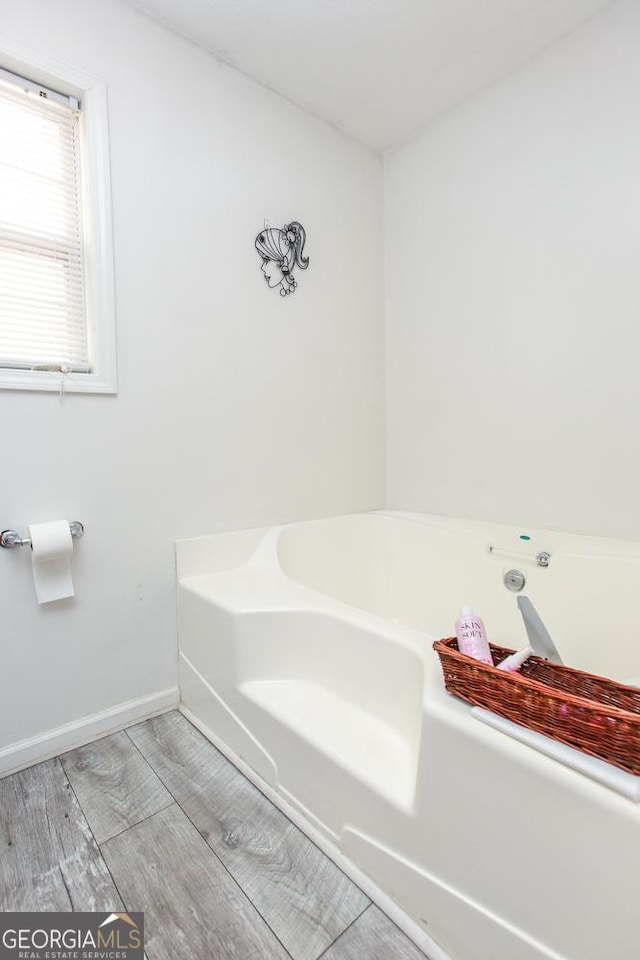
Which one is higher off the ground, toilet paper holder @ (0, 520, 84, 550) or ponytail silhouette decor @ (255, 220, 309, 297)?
ponytail silhouette decor @ (255, 220, 309, 297)

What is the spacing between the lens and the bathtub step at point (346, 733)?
3.05 feet

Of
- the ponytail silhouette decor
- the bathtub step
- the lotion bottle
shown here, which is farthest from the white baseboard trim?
the ponytail silhouette decor

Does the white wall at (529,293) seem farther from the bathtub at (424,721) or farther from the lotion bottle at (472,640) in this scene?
the lotion bottle at (472,640)

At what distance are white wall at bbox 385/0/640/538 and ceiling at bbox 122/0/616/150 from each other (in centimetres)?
11

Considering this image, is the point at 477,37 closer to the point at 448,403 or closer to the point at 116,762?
the point at 448,403

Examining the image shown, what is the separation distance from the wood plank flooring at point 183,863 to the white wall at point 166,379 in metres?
0.27

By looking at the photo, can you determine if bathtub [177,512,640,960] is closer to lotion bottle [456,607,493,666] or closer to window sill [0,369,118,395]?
lotion bottle [456,607,493,666]

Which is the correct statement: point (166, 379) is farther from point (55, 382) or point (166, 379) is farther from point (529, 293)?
point (529, 293)

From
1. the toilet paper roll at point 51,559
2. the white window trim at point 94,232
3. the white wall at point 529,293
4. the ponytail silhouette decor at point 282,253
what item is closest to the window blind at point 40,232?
the white window trim at point 94,232

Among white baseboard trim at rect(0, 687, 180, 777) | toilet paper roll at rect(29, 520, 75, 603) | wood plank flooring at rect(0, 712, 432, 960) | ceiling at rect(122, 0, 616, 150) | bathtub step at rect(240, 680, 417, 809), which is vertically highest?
ceiling at rect(122, 0, 616, 150)

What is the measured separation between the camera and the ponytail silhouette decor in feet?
5.90

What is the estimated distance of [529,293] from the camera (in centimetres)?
173

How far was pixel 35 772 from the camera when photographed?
131cm

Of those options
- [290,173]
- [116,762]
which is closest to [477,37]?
[290,173]
